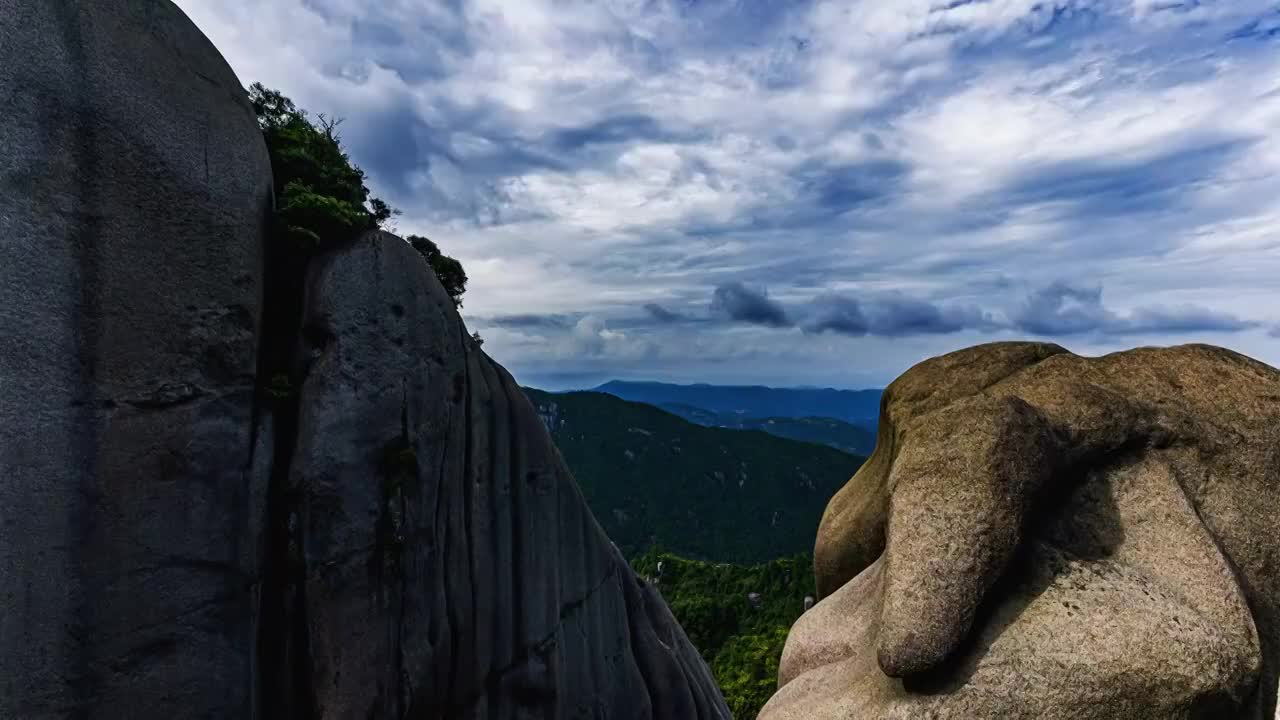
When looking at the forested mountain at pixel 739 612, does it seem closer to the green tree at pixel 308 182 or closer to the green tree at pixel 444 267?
the green tree at pixel 444 267

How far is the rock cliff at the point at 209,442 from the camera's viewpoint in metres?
8.73

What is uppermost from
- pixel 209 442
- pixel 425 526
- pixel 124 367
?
pixel 124 367

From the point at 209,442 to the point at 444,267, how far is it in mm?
9000

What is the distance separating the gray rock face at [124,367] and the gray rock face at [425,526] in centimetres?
126

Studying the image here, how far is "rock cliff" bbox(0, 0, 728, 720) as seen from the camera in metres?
8.73

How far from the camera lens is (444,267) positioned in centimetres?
1833

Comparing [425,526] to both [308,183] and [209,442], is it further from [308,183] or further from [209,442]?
[308,183]

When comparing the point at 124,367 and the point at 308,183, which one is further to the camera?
the point at 308,183

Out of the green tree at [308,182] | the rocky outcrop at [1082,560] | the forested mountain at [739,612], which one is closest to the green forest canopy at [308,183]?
the green tree at [308,182]

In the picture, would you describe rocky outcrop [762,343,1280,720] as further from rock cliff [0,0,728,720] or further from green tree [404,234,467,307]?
green tree [404,234,467,307]

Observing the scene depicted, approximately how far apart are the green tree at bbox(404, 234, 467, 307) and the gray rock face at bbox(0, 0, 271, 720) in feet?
21.8

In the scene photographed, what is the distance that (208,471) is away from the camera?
34.1 ft

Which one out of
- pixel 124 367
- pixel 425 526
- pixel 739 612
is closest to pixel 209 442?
pixel 124 367

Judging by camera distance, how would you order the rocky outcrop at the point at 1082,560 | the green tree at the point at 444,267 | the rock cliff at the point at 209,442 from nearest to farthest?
the rocky outcrop at the point at 1082,560
the rock cliff at the point at 209,442
the green tree at the point at 444,267
